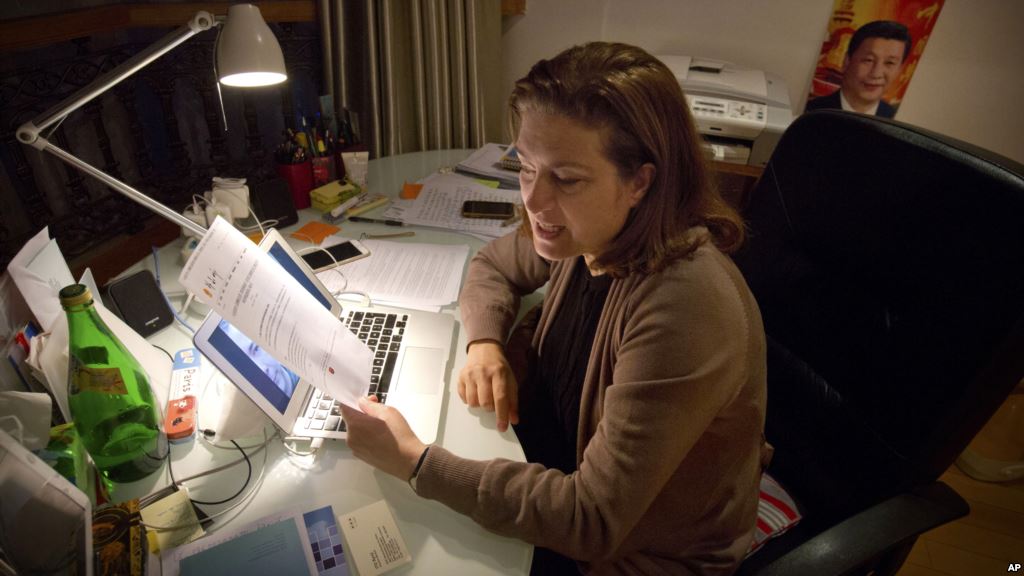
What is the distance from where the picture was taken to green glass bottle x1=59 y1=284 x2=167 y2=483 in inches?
29.9

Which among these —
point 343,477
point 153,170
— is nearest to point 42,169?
point 153,170

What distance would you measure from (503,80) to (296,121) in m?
1.10

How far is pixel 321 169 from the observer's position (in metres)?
1.59

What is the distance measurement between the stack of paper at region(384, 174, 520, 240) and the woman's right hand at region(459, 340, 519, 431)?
545 mm

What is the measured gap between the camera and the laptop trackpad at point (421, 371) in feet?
3.09

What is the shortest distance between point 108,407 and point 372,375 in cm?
38

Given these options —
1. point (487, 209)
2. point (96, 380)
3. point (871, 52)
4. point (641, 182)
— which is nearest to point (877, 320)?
point (641, 182)

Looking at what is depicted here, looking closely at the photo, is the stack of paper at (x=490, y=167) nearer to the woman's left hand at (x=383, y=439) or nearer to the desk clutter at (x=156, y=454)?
the desk clutter at (x=156, y=454)

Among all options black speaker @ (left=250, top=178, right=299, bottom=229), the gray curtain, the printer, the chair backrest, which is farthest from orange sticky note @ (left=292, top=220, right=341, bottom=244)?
the printer

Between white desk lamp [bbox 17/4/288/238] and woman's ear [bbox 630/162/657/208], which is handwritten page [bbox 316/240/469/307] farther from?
woman's ear [bbox 630/162/657/208]

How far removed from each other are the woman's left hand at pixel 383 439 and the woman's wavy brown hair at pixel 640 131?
385 millimetres

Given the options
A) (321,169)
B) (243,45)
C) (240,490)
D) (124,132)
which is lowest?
(240,490)

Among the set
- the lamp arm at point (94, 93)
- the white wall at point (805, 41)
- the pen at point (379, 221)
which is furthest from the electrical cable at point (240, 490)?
the white wall at point (805, 41)

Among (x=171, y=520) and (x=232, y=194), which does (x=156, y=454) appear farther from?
(x=232, y=194)
